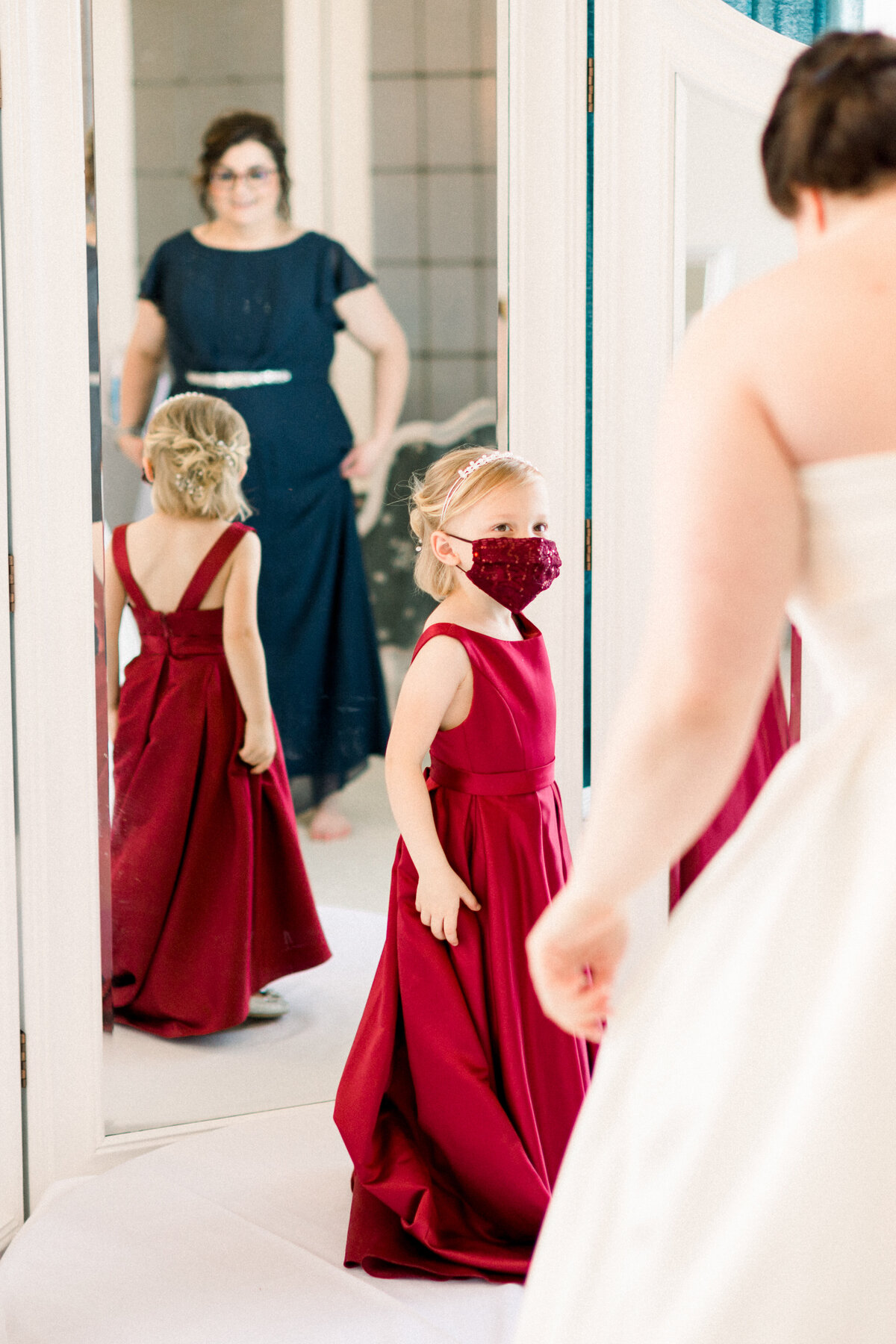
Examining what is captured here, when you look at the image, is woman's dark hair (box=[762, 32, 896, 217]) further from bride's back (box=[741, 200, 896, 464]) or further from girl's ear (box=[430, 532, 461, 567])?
girl's ear (box=[430, 532, 461, 567])

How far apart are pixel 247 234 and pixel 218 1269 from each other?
63.7 inches

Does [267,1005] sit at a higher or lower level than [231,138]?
lower

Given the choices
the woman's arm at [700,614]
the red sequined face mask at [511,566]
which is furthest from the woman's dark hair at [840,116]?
the red sequined face mask at [511,566]

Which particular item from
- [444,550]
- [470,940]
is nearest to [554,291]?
[444,550]

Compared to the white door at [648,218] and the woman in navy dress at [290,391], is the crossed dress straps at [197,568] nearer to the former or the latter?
the woman in navy dress at [290,391]

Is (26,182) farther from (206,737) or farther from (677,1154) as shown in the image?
(677,1154)

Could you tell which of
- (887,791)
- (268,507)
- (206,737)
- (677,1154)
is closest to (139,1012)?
(206,737)

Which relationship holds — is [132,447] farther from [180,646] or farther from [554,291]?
[554,291]

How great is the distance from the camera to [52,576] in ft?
6.39

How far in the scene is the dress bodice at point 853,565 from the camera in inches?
31.4

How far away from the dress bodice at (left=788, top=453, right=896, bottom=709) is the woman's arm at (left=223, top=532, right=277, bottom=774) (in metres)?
1.39

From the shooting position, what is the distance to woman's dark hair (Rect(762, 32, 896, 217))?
821 millimetres

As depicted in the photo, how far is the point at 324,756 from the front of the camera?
223 cm

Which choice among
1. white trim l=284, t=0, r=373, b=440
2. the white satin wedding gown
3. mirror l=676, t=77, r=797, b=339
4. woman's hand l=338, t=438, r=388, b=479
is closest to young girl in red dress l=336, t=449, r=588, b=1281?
woman's hand l=338, t=438, r=388, b=479
